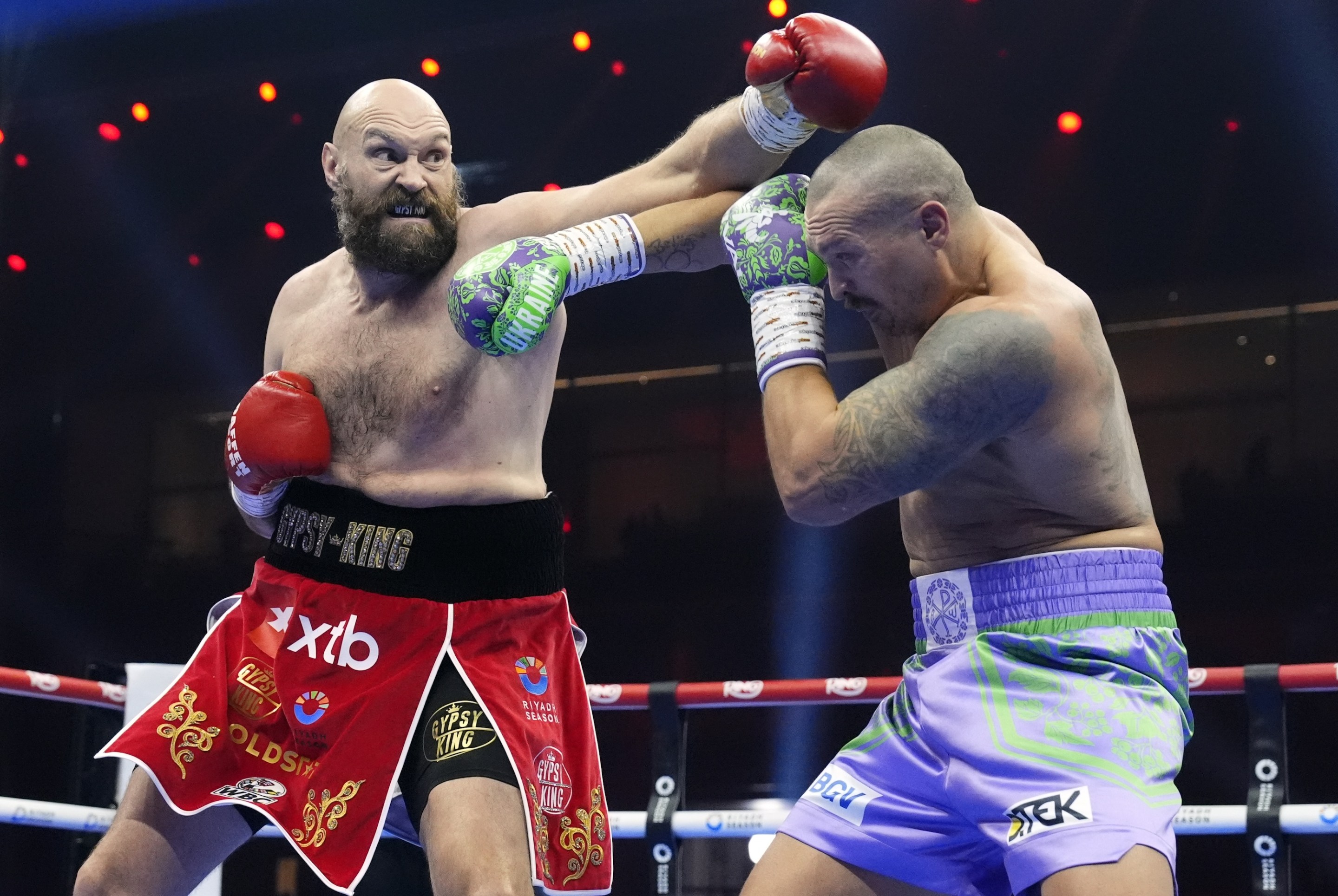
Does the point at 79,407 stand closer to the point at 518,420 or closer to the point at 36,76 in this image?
the point at 36,76

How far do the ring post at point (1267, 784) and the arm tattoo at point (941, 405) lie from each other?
1176mm

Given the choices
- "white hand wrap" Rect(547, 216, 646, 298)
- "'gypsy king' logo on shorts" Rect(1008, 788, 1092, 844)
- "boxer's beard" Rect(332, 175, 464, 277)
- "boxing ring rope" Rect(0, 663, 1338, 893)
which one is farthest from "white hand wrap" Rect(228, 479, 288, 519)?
"'gypsy king' logo on shorts" Rect(1008, 788, 1092, 844)

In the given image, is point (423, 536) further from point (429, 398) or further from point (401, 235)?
point (401, 235)

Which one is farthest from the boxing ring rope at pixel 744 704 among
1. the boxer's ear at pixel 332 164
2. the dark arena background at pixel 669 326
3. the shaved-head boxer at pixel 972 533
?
the dark arena background at pixel 669 326

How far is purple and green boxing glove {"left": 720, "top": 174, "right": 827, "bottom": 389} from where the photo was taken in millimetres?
1781

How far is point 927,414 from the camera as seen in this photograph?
162 centimetres

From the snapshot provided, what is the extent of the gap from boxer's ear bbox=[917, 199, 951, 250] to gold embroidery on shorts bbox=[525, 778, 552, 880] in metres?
0.91

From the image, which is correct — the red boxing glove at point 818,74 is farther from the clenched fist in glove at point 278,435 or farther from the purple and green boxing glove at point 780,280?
the clenched fist in glove at point 278,435

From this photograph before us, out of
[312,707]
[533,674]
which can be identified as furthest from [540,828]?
[312,707]

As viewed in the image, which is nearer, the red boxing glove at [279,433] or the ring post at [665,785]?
the red boxing glove at [279,433]

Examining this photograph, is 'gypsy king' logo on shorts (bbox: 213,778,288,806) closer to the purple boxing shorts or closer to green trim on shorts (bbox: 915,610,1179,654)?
the purple boxing shorts

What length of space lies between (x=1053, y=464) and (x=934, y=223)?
33cm

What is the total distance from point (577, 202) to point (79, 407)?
5.56 metres

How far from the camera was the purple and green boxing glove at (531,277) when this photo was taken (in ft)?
6.14
